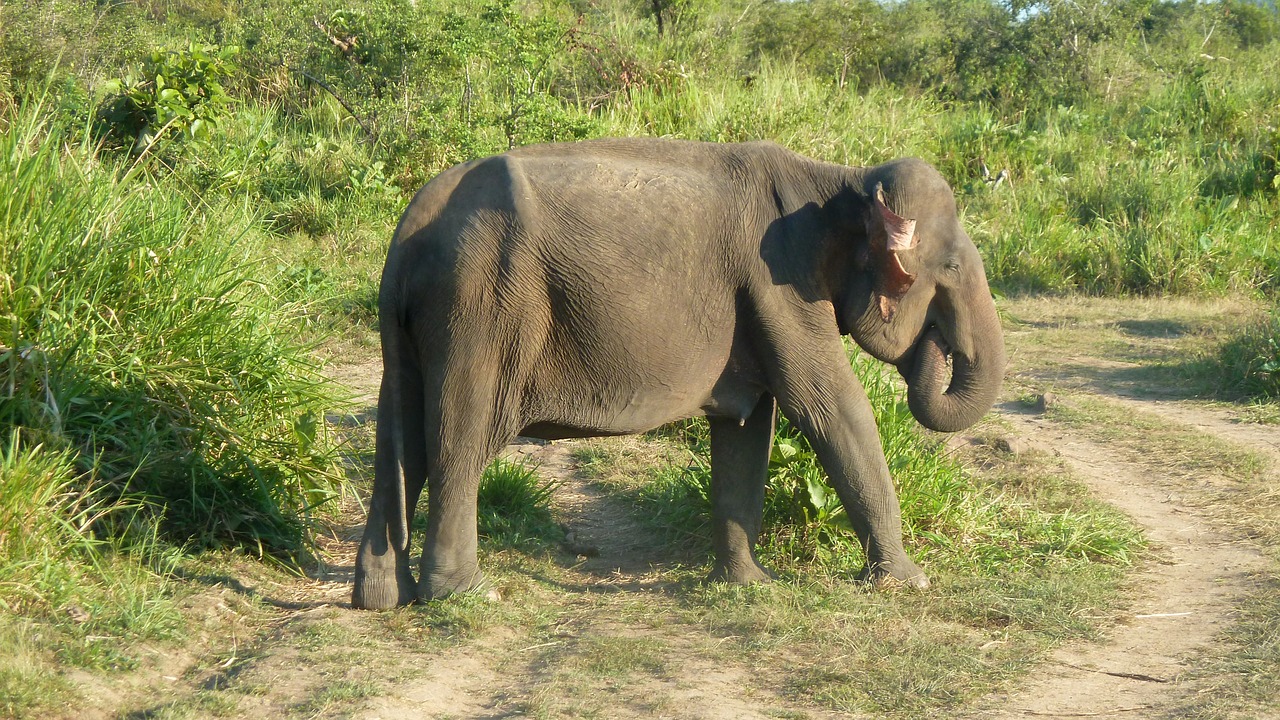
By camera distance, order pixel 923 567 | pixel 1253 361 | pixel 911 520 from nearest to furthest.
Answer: pixel 923 567 < pixel 911 520 < pixel 1253 361

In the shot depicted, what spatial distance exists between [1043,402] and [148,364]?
211 inches

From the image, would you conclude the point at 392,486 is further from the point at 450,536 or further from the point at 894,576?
the point at 894,576

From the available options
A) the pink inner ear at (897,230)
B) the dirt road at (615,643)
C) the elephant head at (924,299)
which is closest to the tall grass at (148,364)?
the dirt road at (615,643)

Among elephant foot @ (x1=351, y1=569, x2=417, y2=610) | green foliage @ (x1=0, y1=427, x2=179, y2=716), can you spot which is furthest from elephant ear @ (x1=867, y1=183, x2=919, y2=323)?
green foliage @ (x1=0, y1=427, x2=179, y2=716)

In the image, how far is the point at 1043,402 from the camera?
8.02m

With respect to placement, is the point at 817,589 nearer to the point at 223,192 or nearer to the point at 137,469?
the point at 137,469

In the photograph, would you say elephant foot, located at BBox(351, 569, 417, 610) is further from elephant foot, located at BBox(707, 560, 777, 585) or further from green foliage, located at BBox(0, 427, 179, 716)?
elephant foot, located at BBox(707, 560, 777, 585)

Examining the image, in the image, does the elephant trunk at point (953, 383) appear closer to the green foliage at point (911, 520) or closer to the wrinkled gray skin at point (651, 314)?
the wrinkled gray skin at point (651, 314)

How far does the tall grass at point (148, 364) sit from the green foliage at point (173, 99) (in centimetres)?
277

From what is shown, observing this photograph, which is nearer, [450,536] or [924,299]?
[450,536]

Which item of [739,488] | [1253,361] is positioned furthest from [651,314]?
[1253,361]

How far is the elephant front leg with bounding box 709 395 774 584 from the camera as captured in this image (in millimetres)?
5266

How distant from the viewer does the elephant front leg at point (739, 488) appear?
527 centimetres

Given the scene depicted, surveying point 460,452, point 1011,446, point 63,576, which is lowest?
point 63,576
